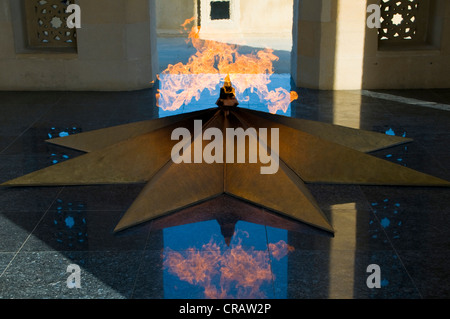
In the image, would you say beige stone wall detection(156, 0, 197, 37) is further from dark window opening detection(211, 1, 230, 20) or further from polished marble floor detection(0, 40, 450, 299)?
polished marble floor detection(0, 40, 450, 299)

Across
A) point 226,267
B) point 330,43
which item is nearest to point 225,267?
point 226,267

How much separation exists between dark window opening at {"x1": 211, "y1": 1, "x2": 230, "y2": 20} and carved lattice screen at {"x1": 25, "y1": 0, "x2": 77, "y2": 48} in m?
6.29

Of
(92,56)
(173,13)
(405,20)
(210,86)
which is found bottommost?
(210,86)

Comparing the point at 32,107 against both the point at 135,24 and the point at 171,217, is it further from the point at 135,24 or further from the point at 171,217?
the point at 171,217

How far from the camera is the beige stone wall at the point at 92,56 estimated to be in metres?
8.81

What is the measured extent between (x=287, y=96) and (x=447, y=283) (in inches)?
202

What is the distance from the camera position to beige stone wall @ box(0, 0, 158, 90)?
8.81m

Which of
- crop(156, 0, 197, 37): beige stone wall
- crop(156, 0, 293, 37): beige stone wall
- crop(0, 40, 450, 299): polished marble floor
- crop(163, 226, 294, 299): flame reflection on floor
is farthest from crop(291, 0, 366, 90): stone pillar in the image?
crop(156, 0, 197, 37): beige stone wall

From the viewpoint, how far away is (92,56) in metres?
8.96

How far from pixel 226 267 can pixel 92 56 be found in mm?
5670

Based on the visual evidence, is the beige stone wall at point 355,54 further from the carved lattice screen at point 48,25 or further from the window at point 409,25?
the carved lattice screen at point 48,25

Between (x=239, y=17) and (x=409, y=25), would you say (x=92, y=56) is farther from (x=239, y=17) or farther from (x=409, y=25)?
(x=239, y=17)

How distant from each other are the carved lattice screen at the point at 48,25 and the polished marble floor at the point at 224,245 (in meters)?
3.56

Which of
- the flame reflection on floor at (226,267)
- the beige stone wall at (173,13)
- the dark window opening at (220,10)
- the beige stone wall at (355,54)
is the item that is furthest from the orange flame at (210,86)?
the beige stone wall at (173,13)
